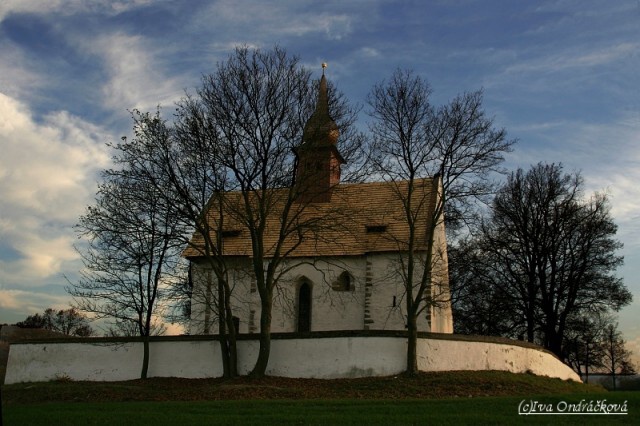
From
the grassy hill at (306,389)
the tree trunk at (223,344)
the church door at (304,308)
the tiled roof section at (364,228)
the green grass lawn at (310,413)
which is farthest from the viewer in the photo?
the church door at (304,308)

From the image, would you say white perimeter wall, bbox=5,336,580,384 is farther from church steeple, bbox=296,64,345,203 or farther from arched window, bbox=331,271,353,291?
arched window, bbox=331,271,353,291

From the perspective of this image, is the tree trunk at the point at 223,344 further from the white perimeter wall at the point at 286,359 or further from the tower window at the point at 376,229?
the tower window at the point at 376,229

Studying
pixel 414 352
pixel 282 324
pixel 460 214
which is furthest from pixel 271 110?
pixel 282 324

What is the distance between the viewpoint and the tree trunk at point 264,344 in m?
23.2

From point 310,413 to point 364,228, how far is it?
18022mm

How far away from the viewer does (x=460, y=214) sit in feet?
82.8

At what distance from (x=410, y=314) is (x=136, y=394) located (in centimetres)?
988

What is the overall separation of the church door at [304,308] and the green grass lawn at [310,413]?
48.0 feet

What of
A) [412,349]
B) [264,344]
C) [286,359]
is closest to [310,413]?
[264,344]

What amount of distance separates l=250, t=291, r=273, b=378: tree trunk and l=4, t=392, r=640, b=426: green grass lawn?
231 inches

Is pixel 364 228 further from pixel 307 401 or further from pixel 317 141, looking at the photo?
pixel 307 401

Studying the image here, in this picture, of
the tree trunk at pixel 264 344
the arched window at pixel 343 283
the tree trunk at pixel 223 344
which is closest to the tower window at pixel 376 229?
the arched window at pixel 343 283

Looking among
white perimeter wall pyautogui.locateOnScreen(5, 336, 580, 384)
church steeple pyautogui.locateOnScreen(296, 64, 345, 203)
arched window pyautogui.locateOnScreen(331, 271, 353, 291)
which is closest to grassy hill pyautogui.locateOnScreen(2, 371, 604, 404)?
white perimeter wall pyautogui.locateOnScreen(5, 336, 580, 384)

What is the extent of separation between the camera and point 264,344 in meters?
23.6
